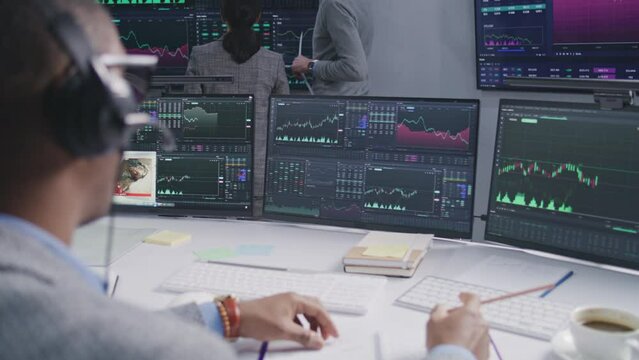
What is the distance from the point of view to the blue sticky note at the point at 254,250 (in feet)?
6.04

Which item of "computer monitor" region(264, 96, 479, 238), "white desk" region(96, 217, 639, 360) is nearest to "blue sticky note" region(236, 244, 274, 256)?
"white desk" region(96, 217, 639, 360)

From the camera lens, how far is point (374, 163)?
1.90 m

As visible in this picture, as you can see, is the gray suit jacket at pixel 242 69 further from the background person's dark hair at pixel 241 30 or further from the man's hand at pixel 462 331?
the man's hand at pixel 462 331

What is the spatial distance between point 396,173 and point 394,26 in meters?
2.35

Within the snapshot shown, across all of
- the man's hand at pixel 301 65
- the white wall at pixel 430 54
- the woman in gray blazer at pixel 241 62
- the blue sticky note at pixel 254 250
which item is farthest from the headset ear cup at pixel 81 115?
the white wall at pixel 430 54

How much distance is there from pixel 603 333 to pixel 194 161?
1.28 meters

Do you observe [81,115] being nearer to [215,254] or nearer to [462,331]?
[462,331]

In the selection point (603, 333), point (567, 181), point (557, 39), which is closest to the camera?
point (603, 333)

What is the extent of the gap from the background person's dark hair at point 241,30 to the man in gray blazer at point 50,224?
2.45 metres

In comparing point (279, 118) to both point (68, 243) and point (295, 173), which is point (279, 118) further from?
point (68, 243)

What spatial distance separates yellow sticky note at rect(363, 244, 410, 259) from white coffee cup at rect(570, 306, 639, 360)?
514 millimetres

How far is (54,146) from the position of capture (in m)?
0.70

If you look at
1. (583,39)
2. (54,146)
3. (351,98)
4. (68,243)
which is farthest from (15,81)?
(583,39)

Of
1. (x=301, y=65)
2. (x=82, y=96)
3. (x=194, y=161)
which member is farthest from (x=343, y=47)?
(x=82, y=96)
